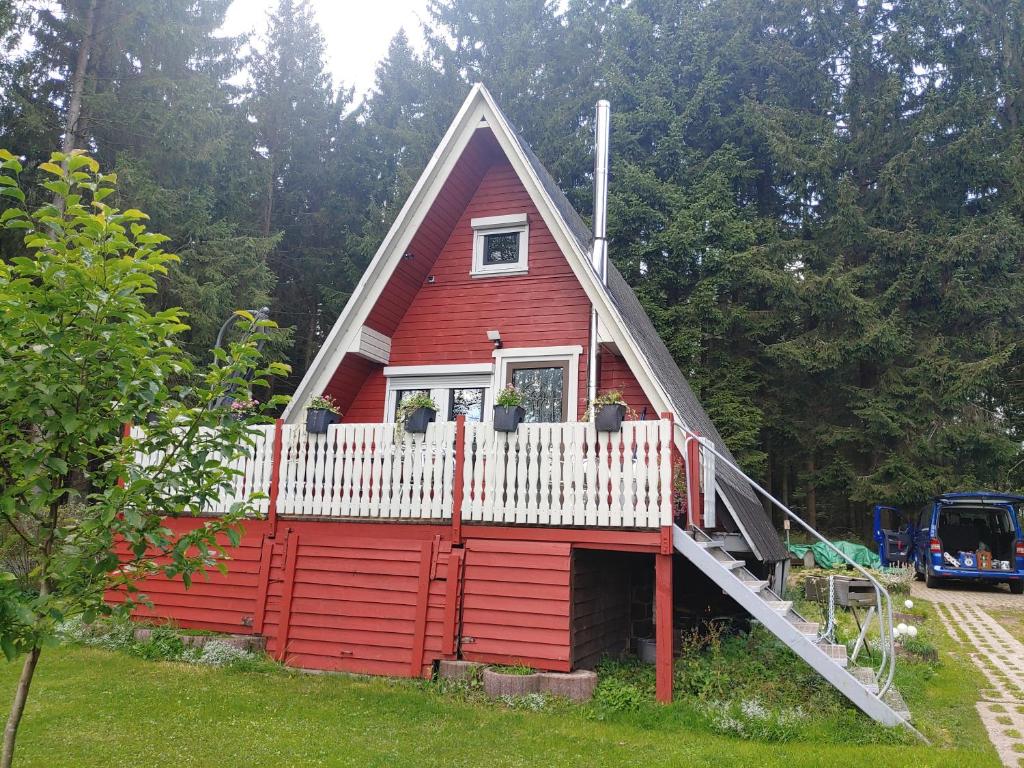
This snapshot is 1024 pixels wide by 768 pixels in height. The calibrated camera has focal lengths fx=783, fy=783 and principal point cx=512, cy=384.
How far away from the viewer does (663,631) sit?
8.43m

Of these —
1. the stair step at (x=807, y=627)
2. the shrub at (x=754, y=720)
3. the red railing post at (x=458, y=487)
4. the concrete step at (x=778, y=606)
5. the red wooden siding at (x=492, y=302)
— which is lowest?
the shrub at (x=754, y=720)

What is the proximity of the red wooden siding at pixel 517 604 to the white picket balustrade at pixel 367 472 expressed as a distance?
85 centimetres

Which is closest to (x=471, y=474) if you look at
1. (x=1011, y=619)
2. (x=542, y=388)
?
(x=542, y=388)

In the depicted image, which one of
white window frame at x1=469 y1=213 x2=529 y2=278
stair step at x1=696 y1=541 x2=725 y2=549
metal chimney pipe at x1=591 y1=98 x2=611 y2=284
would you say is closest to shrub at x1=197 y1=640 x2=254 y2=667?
stair step at x1=696 y1=541 x2=725 y2=549

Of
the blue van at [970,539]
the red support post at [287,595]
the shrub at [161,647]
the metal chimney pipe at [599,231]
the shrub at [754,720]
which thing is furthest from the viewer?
the blue van at [970,539]

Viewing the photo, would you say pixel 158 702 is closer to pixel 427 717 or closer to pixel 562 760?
pixel 427 717

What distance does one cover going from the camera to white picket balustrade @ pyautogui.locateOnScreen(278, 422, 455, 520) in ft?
31.5

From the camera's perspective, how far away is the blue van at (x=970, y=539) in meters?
19.4

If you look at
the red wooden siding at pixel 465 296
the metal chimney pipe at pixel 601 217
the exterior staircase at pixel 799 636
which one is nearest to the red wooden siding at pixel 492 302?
the red wooden siding at pixel 465 296

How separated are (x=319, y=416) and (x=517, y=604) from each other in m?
3.57

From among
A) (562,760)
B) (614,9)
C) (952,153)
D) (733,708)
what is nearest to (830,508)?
(952,153)

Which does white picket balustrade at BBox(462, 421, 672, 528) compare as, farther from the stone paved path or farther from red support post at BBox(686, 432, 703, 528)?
the stone paved path

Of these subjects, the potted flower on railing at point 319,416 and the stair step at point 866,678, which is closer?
the stair step at point 866,678

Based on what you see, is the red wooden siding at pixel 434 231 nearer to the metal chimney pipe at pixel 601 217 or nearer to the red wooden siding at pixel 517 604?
the metal chimney pipe at pixel 601 217
